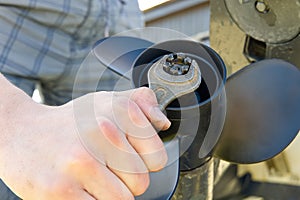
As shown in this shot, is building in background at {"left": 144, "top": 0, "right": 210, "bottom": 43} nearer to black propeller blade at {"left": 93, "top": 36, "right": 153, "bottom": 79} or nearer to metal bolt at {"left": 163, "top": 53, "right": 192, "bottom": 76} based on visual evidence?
black propeller blade at {"left": 93, "top": 36, "right": 153, "bottom": 79}

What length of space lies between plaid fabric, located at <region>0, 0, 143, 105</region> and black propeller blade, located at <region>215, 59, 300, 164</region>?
605 mm

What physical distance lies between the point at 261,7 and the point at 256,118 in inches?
6.8

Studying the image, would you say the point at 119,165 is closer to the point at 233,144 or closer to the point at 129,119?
the point at 129,119

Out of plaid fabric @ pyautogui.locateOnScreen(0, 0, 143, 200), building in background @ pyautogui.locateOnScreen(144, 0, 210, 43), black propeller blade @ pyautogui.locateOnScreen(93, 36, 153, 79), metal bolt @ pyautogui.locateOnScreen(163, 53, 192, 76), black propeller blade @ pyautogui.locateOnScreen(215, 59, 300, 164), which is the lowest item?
building in background @ pyautogui.locateOnScreen(144, 0, 210, 43)

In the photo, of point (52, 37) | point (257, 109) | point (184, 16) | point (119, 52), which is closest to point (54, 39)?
point (52, 37)

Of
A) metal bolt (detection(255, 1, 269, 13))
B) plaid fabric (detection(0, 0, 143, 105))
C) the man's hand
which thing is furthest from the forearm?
plaid fabric (detection(0, 0, 143, 105))

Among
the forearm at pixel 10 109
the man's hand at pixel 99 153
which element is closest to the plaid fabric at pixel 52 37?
the forearm at pixel 10 109

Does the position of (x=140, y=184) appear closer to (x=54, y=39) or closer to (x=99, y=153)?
(x=99, y=153)

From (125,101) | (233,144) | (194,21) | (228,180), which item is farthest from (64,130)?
(194,21)

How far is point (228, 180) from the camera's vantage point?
861 mm

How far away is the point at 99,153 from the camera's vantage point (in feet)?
1.74

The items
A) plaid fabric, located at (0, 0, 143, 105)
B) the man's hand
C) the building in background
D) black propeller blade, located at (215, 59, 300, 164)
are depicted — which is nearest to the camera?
the man's hand

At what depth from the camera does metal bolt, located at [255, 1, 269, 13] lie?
75 cm

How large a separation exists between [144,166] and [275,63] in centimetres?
27
